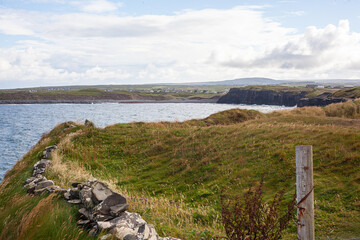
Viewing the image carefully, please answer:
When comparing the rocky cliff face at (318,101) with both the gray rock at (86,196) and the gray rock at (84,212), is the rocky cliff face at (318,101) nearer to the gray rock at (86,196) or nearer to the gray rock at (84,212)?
the gray rock at (86,196)

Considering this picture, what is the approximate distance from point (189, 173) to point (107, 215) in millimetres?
9350

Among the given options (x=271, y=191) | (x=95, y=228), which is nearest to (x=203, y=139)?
(x=271, y=191)

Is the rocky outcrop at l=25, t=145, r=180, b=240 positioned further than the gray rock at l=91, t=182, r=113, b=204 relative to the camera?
No

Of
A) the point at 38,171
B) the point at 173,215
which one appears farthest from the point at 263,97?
the point at 173,215

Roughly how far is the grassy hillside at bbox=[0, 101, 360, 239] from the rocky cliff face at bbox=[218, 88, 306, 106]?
4645 inches

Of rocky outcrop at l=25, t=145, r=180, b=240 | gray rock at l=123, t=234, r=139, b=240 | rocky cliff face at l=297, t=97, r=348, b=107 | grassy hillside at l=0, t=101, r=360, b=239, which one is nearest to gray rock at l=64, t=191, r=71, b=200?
rocky outcrop at l=25, t=145, r=180, b=240

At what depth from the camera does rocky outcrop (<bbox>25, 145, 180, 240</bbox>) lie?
21.3 ft

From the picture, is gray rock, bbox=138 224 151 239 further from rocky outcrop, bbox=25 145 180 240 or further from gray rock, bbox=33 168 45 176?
gray rock, bbox=33 168 45 176

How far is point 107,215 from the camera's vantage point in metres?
7.71

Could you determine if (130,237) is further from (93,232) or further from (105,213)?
(105,213)

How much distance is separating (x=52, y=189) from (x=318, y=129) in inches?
661

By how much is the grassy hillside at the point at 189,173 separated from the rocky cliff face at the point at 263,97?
11797 cm

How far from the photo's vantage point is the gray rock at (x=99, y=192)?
27.3 ft

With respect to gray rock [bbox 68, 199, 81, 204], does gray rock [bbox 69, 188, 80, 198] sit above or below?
above
